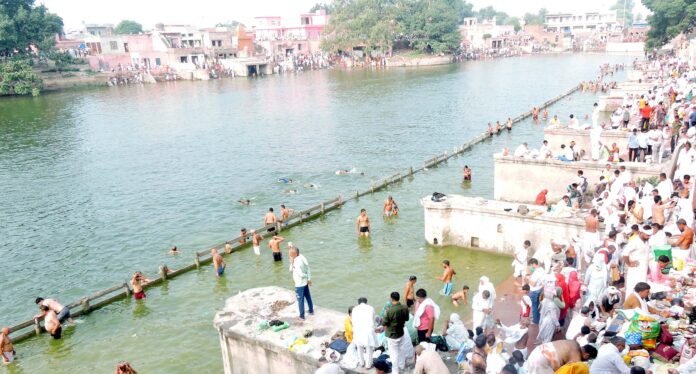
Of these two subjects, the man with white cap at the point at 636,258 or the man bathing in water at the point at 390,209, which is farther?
the man bathing in water at the point at 390,209

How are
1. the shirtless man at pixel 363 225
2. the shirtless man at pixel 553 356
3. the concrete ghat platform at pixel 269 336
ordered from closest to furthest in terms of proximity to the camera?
the shirtless man at pixel 553 356 → the concrete ghat platform at pixel 269 336 → the shirtless man at pixel 363 225

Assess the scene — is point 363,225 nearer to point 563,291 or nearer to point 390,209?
point 390,209

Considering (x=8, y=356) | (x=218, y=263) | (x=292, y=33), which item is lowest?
(x=8, y=356)

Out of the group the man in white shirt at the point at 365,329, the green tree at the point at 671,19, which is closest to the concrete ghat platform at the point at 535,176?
the man in white shirt at the point at 365,329

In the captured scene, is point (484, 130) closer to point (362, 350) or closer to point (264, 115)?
point (264, 115)

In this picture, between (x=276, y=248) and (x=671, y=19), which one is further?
(x=671, y=19)

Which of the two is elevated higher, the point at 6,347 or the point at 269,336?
the point at 269,336

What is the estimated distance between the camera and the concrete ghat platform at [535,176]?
70.2 feet

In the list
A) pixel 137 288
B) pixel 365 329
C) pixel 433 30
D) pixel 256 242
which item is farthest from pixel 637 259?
pixel 433 30

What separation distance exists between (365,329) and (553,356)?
3.18m

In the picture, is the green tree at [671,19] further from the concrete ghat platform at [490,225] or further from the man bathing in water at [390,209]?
the concrete ghat platform at [490,225]

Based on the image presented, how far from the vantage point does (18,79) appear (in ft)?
243

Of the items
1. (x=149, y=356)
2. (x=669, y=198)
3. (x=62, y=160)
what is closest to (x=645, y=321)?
(x=669, y=198)

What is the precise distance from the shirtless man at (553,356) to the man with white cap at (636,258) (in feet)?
13.3
